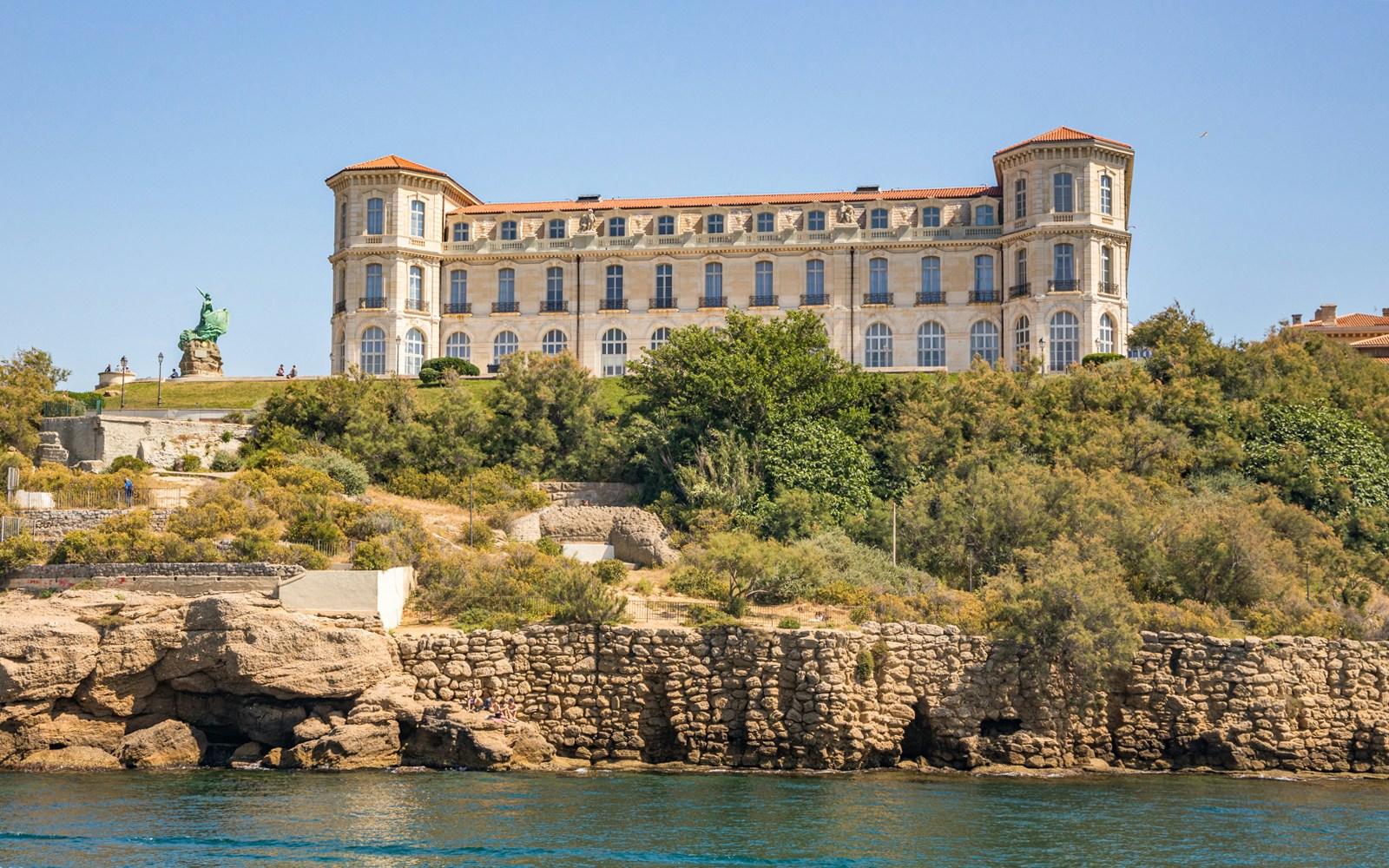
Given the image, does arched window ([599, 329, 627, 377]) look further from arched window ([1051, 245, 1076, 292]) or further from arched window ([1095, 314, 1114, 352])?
arched window ([1095, 314, 1114, 352])

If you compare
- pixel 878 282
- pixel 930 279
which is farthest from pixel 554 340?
pixel 930 279

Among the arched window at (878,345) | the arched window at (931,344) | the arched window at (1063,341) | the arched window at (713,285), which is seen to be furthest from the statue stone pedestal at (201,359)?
the arched window at (1063,341)

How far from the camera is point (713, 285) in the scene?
6488 cm

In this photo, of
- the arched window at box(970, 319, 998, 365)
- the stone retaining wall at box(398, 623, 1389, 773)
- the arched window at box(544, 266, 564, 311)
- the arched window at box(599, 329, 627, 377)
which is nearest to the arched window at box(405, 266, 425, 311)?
the arched window at box(544, 266, 564, 311)

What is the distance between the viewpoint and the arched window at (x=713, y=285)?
64.8 meters

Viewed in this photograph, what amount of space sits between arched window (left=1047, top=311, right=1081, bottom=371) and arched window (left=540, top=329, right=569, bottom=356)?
64.2 ft

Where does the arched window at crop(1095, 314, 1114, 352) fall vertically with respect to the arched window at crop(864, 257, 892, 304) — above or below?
below

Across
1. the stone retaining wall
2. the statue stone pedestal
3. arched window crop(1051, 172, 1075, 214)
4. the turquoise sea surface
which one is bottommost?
the turquoise sea surface

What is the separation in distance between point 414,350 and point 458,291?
132 inches

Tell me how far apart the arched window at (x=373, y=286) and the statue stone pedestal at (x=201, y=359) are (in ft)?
21.3

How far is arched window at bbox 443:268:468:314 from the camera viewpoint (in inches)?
2608

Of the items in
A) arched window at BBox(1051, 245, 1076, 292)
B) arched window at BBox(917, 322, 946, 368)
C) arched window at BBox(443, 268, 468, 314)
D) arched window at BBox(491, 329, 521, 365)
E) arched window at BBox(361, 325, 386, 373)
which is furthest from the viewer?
arched window at BBox(443, 268, 468, 314)

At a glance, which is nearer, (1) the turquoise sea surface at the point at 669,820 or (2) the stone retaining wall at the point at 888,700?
(1) the turquoise sea surface at the point at 669,820

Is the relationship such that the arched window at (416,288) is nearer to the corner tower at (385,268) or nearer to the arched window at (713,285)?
the corner tower at (385,268)
